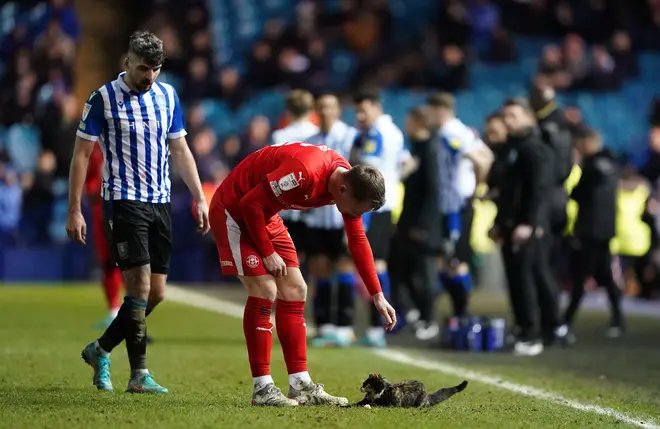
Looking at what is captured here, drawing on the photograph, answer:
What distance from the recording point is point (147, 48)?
712 cm

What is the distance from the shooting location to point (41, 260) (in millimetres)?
19656

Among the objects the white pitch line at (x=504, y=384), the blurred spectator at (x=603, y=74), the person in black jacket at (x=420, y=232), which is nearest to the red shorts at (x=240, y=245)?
the white pitch line at (x=504, y=384)

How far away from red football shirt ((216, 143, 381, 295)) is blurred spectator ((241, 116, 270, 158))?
12228 mm

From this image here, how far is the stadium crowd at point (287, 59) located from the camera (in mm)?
19938

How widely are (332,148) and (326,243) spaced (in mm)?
853

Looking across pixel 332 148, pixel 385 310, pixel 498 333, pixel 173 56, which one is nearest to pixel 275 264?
pixel 385 310

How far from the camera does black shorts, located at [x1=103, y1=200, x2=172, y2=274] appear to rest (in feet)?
24.5

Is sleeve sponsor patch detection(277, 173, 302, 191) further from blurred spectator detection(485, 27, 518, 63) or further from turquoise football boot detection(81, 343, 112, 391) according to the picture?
blurred spectator detection(485, 27, 518, 63)

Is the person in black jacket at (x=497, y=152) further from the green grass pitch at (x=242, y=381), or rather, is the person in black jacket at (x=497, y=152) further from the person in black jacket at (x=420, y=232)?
the green grass pitch at (x=242, y=381)

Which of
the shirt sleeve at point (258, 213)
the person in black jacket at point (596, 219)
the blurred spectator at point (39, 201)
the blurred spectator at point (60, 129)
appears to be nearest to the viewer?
the shirt sleeve at point (258, 213)

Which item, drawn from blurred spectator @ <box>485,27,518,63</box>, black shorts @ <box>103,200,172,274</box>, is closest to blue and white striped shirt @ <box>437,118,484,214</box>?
black shorts @ <box>103,200,172,274</box>

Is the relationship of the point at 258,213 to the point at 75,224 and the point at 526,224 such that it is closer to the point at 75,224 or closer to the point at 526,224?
the point at 75,224

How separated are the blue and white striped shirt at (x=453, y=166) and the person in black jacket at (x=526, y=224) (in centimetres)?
91

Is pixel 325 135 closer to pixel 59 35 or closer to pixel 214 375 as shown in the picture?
pixel 214 375
